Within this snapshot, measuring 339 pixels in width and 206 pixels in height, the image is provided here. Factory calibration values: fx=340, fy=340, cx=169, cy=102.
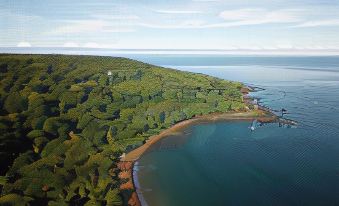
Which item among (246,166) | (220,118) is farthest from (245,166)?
(220,118)

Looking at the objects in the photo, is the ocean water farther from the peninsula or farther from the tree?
the tree

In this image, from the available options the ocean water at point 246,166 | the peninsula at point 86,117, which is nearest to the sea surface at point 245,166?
the ocean water at point 246,166

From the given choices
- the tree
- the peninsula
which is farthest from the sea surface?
the tree

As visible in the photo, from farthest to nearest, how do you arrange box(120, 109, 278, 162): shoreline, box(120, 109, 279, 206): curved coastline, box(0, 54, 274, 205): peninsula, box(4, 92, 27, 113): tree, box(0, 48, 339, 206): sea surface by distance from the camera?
box(120, 109, 278, 162): shoreline, box(4, 92, 27, 113): tree, box(120, 109, 279, 206): curved coastline, box(0, 48, 339, 206): sea surface, box(0, 54, 274, 205): peninsula

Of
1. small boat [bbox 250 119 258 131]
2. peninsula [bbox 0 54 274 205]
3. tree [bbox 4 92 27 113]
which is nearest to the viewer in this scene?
peninsula [bbox 0 54 274 205]

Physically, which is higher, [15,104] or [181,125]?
[15,104]

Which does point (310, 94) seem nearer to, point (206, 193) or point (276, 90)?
point (276, 90)

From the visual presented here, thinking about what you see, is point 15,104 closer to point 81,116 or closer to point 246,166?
point 81,116

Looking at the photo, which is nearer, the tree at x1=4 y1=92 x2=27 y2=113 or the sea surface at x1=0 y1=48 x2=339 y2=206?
the sea surface at x1=0 y1=48 x2=339 y2=206

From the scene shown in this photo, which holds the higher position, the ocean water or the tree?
the tree
